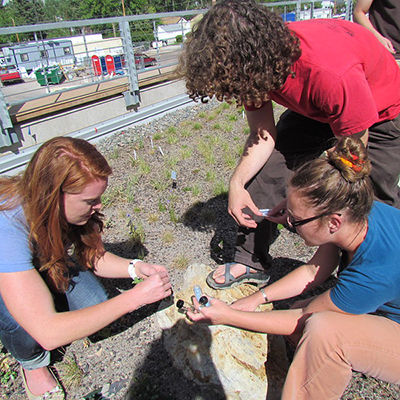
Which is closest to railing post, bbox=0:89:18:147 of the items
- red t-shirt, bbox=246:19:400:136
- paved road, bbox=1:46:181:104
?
paved road, bbox=1:46:181:104

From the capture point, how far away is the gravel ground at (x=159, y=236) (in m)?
2.09

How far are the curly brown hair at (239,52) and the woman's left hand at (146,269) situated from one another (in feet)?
3.65

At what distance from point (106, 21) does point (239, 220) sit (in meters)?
4.64

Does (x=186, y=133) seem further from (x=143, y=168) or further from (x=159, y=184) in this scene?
(x=159, y=184)

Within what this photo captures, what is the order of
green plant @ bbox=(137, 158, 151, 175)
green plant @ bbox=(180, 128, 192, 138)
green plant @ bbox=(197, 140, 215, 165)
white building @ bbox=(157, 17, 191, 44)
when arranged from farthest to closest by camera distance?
white building @ bbox=(157, 17, 191, 44) → green plant @ bbox=(180, 128, 192, 138) → green plant @ bbox=(197, 140, 215, 165) → green plant @ bbox=(137, 158, 151, 175)

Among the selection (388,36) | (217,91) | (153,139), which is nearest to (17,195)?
(217,91)

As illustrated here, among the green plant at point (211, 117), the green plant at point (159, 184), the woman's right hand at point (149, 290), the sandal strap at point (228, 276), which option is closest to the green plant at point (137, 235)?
the green plant at point (159, 184)

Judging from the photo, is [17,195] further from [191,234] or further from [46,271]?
[191,234]

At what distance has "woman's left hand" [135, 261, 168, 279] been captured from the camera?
2.20m

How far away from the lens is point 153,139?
527 centimetres

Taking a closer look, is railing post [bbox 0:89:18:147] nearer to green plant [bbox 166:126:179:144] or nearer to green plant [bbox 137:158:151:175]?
green plant [bbox 137:158:151:175]

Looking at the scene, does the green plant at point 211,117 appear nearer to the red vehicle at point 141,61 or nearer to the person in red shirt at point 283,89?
the red vehicle at point 141,61

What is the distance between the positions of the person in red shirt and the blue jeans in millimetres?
810

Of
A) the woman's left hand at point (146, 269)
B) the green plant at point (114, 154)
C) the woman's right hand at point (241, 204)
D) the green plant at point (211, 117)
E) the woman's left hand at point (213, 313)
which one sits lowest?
the green plant at point (211, 117)
